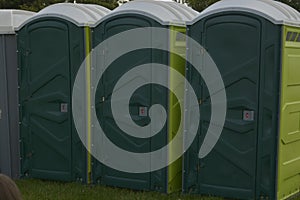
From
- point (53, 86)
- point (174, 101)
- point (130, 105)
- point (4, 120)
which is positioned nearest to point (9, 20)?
point (53, 86)

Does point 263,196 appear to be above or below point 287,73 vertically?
below

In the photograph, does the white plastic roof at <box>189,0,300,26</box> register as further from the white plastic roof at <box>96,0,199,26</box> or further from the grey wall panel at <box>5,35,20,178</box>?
the grey wall panel at <box>5,35,20,178</box>

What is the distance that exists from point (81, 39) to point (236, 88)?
2110 mm

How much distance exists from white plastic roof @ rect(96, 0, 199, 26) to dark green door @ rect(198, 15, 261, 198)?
507 mm

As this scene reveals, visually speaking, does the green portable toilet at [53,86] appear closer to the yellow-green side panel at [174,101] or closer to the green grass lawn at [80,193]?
the green grass lawn at [80,193]

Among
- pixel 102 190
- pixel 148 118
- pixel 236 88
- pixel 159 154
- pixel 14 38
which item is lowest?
pixel 102 190

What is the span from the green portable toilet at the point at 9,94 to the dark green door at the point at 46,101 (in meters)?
0.14

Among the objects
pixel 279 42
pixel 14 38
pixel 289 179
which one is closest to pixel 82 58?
pixel 14 38

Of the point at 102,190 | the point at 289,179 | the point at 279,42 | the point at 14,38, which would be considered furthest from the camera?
the point at 14,38

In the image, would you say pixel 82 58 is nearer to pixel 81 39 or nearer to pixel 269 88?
pixel 81 39

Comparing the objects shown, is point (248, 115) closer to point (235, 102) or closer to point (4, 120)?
point (235, 102)

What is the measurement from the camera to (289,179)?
6066mm

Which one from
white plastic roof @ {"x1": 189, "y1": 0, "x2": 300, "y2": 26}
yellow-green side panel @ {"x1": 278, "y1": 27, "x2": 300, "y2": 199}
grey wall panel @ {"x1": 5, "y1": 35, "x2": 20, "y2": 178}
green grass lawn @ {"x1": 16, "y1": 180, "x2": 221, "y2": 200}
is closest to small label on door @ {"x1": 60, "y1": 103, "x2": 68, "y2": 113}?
grey wall panel @ {"x1": 5, "y1": 35, "x2": 20, "y2": 178}

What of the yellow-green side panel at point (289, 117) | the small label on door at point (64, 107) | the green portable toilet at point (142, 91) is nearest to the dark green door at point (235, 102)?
the yellow-green side panel at point (289, 117)
